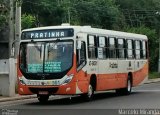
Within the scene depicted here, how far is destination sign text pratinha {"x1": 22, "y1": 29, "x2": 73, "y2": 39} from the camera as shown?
21.8 metres

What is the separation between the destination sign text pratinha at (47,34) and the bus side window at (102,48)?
269 centimetres

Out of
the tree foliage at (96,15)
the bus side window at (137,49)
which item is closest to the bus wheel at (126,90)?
the bus side window at (137,49)

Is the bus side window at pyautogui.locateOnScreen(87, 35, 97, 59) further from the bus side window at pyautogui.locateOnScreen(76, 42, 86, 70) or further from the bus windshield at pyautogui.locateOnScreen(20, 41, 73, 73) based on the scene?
the bus windshield at pyautogui.locateOnScreen(20, 41, 73, 73)

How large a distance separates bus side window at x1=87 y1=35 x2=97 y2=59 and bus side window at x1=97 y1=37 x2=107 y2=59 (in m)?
0.48

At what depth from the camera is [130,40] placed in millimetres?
28609

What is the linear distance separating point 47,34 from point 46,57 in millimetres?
974

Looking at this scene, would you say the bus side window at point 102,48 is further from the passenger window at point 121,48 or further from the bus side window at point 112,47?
the passenger window at point 121,48

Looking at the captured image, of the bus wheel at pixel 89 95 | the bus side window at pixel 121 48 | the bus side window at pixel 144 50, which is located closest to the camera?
the bus wheel at pixel 89 95

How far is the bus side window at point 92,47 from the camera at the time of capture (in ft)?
75.7

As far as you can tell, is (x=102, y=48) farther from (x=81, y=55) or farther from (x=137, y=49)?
(x=137, y=49)

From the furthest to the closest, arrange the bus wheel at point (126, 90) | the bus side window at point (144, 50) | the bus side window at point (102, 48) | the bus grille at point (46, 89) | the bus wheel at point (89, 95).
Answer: the bus side window at point (144, 50)
the bus wheel at point (126, 90)
the bus side window at point (102, 48)
the bus wheel at point (89, 95)
the bus grille at point (46, 89)

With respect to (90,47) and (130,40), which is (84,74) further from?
(130,40)

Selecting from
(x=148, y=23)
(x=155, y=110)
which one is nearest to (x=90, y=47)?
(x=155, y=110)

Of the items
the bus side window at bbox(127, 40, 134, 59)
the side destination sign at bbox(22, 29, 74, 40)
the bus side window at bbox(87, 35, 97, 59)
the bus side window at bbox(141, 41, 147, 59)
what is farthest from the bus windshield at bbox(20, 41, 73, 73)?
the bus side window at bbox(141, 41, 147, 59)
